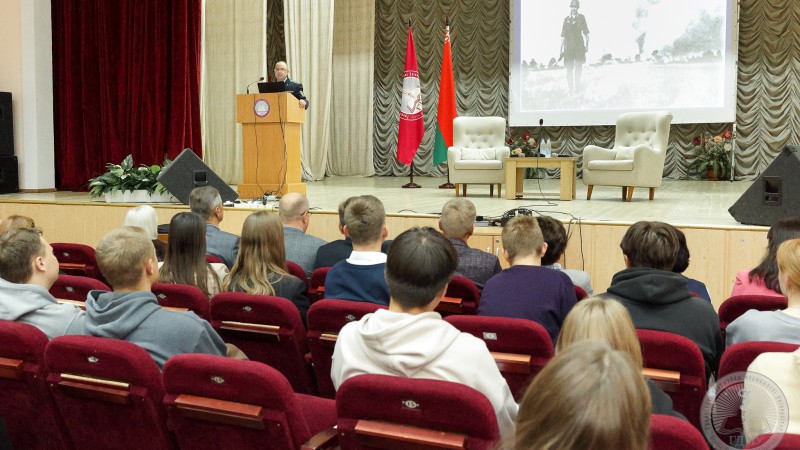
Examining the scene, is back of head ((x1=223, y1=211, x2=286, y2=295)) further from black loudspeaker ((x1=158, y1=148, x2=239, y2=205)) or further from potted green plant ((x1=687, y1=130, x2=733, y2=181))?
potted green plant ((x1=687, y1=130, x2=733, y2=181))

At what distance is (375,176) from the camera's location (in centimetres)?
1352

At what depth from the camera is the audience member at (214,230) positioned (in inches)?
177

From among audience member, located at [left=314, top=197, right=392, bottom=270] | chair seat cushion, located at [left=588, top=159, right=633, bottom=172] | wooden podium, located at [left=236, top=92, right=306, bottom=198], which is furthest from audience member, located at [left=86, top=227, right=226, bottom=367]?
chair seat cushion, located at [left=588, top=159, right=633, bottom=172]

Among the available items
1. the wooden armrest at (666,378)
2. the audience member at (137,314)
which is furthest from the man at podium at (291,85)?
the wooden armrest at (666,378)

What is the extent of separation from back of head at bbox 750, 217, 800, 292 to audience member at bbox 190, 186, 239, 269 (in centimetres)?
273

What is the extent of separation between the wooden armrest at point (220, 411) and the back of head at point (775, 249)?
8.14 feet

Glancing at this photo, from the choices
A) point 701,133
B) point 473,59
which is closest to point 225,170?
point 473,59

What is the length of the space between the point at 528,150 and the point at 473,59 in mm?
3642

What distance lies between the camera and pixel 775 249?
3400 mm

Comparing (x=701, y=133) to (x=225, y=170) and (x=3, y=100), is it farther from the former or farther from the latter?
(x=3, y=100)

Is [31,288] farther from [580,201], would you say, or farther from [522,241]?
[580,201]

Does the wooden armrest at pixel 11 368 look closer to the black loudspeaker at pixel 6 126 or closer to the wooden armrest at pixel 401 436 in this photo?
the wooden armrest at pixel 401 436

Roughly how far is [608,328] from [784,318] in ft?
3.63

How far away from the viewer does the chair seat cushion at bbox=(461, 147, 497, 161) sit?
9461 millimetres
